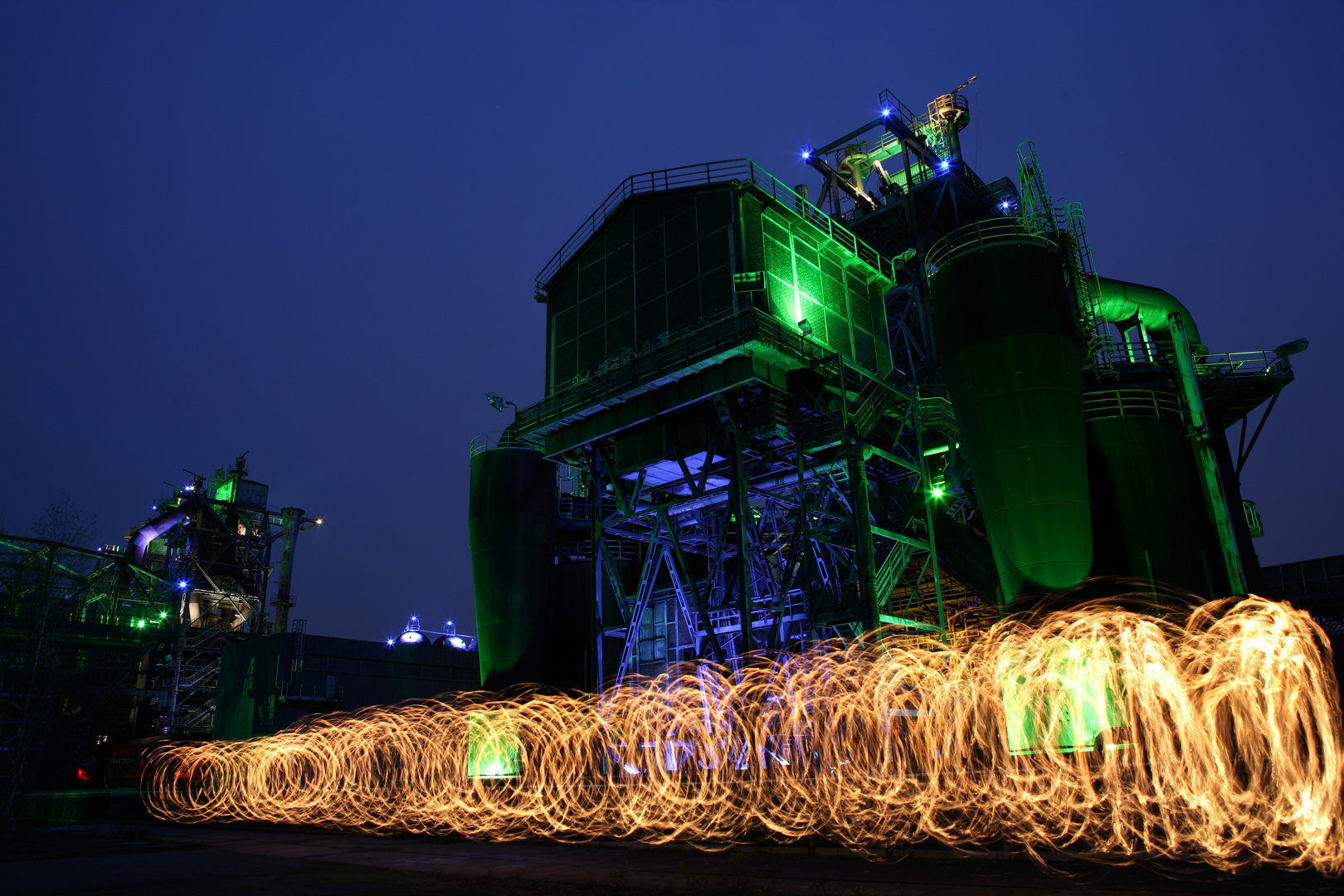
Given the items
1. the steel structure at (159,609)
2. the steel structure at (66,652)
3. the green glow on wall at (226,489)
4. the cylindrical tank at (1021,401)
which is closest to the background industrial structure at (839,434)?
the cylindrical tank at (1021,401)

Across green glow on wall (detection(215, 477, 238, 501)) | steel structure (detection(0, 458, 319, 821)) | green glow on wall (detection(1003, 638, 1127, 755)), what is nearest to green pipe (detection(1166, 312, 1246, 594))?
green glow on wall (detection(1003, 638, 1127, 755))

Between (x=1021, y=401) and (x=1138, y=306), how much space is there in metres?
15.5

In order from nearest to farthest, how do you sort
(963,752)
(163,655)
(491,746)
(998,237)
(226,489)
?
1. (998,237)
2. (963,752)
3. (491,746)
4. (163,655)
5. (226,489)

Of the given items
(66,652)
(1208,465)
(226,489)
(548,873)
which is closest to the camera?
(548,873)

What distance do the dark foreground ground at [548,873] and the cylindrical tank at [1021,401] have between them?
1089cm

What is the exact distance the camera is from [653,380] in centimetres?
3056

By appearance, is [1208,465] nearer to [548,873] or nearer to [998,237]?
[998,237]

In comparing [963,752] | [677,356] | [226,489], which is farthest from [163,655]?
[963,752]

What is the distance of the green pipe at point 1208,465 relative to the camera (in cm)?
2615

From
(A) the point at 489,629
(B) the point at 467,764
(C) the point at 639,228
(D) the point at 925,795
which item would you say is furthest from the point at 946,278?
(B) the point at 467,764

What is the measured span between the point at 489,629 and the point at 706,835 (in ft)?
63.4

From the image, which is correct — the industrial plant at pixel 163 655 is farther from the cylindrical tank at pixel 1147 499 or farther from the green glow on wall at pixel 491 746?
the cylindrical tank at pixel 1147 499

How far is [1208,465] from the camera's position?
27578 millimetres

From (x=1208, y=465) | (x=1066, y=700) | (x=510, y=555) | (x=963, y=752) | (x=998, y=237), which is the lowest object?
(x=963, y=752)
